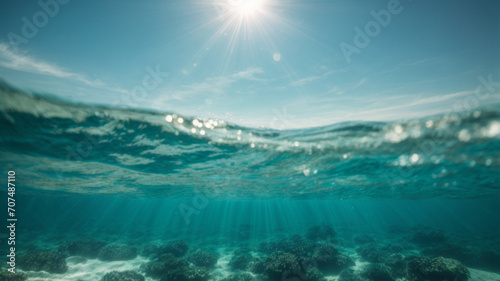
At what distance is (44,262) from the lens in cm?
1438

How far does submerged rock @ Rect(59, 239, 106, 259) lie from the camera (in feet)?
61.4

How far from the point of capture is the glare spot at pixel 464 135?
9.67 metres

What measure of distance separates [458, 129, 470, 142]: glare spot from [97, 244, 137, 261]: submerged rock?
2620 cm

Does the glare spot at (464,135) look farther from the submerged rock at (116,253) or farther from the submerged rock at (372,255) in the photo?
the submerged rock at (116,253)

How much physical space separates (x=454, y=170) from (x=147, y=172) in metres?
26.7

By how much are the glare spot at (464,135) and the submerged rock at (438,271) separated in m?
7.64

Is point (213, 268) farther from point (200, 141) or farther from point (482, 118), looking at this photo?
point (482, 118)

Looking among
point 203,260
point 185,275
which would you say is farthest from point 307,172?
point 185,275

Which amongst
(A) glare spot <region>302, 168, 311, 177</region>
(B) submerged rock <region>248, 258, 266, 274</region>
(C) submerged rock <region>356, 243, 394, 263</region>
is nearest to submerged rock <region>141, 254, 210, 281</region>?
(B) submerged rock <region>248, 258, 266, 274</region>

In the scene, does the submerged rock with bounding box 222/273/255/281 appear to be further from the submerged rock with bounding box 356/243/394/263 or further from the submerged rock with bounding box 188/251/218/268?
the submerged rock with bounding box 356/243/394/263

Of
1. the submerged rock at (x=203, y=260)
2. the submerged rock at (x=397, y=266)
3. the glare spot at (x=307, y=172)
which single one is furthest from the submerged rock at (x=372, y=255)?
the submerged rock at (x=203, y=260)

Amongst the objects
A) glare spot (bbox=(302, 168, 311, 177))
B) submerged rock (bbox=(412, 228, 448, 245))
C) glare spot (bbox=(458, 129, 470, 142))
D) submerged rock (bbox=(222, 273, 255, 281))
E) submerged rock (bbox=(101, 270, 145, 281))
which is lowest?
submerged rock (bbox=(412, 228, 448, 245))

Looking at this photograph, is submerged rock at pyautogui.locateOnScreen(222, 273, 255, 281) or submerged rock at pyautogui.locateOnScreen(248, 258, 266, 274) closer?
submerged rock at pyautogui.locateOnScreen(222, 273, 255, 281)

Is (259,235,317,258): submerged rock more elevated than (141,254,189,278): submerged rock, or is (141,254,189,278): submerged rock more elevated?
(141,254,189,278): submerged rock
